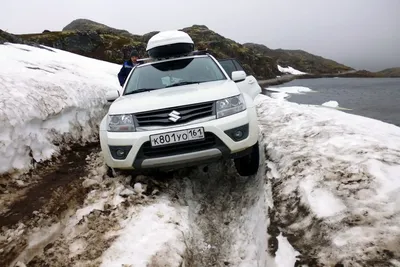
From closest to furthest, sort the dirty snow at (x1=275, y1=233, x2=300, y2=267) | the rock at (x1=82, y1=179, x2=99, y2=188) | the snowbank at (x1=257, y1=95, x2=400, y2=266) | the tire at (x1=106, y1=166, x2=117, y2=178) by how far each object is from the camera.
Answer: the snowbank at (x1=257, y1=95, x2=400, y2=266) < the dirty snow at (x1=275, y1=233, x2=300, y2=267) < the rock at (x1=82, y1=179, x2=99, y2=188) < the tire at (x1=106, y1=166, x2=117, y2=178)

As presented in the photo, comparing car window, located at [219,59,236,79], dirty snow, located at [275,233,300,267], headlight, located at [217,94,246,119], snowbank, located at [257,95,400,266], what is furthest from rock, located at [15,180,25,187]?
car window, located at [219,59,236,79]

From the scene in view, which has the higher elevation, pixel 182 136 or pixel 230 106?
pixel 230 106

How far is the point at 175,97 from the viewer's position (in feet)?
13.8

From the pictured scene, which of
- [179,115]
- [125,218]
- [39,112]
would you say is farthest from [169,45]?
[125,218]

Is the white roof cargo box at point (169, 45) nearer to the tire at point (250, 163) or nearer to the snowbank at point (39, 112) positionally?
the snowbank at point (39, 112)

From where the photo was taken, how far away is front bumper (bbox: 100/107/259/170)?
391cm

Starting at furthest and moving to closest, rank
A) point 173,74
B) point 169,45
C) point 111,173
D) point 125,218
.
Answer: point 169,45, point 173,74, point 111,173, point 125,218

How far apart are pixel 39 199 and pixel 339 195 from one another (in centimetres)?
370

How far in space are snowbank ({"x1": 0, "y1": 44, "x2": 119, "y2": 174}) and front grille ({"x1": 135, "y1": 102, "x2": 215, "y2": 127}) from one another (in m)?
2.35

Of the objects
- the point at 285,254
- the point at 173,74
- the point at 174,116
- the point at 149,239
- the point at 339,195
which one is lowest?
the point at 149,239

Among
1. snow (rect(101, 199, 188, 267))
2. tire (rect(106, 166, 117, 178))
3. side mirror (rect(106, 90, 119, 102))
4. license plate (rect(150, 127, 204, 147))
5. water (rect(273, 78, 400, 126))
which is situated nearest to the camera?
snow (rect(101, 199, 188, 267))

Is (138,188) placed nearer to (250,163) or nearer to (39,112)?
(250,163)

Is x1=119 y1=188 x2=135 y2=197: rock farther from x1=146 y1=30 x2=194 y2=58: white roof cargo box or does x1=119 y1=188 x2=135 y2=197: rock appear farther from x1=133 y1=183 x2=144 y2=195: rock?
x1=146 y1=30 x2=194 y2=58: white roof cargo box

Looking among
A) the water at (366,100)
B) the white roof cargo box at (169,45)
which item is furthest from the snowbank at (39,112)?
the water at (366,100)
